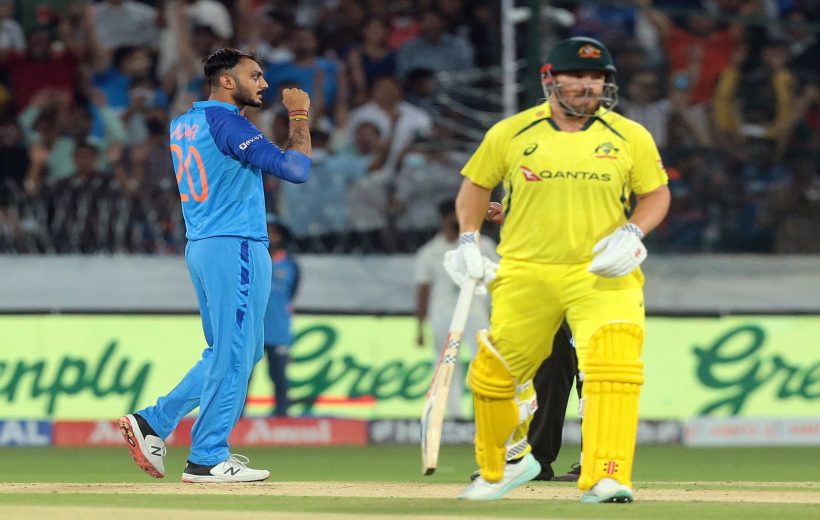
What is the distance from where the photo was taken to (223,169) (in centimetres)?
646

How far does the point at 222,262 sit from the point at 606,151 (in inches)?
76.1

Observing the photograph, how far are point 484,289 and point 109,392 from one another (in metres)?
6.53

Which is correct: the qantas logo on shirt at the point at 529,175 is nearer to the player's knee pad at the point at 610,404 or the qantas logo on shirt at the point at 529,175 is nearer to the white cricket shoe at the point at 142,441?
the player's knee pad at the point at 610,404

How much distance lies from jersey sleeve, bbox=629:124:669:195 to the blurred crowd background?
230 inches

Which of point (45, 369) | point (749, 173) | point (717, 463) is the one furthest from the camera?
point (749, 173)

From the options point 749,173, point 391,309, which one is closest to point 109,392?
point 391,309

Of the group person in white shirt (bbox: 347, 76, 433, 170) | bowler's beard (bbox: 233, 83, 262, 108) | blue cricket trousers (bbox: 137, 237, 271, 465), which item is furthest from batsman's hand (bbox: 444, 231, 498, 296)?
person in white shirt (bbox: 347, 76, 433, 170)

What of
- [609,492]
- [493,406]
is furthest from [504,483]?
[609,492]

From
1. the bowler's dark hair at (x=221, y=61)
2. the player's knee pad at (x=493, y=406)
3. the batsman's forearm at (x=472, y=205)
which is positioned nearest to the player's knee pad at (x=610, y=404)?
the player's knee pad at (x=493, y=406)

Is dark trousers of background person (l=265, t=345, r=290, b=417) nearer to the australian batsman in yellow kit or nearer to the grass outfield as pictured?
the grass outfield

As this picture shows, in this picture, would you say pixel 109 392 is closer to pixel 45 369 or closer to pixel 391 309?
pixel 45 369

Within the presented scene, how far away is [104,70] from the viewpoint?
45.0ft

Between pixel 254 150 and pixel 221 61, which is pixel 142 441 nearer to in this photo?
A: pixel 254 150

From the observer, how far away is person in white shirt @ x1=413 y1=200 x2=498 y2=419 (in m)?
11.5
